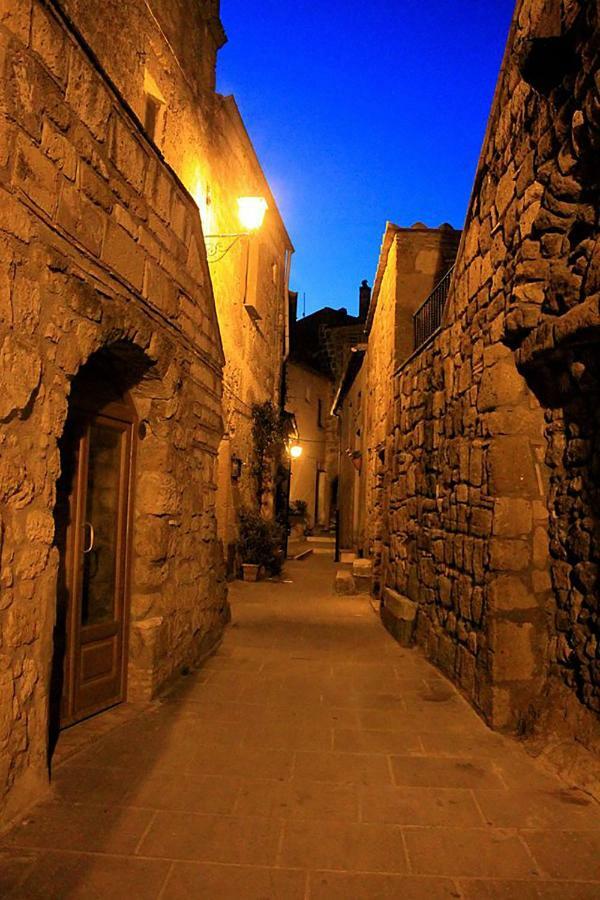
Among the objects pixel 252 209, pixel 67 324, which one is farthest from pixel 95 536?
pixel 252 209

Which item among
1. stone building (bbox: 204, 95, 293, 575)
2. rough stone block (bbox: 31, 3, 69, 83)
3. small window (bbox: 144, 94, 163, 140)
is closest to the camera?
rough stone block (bbox: 31, 3, 69, 83)

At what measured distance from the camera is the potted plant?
36.8 ft

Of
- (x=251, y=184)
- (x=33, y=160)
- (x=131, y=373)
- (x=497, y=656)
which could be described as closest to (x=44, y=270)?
(x=33, y=160)

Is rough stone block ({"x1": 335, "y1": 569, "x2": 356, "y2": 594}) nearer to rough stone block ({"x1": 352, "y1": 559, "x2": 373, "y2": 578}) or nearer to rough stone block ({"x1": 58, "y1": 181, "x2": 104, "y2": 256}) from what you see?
rough stone block ({"x1": 352, "y1": 559, "x2": 373, "y2": 578})

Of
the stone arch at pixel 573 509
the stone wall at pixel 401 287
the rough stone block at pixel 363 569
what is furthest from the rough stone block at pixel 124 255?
the rough stone block at pixel 363 569

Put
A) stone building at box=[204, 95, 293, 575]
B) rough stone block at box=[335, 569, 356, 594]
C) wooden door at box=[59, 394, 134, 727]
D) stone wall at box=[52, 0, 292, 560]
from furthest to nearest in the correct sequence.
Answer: rough stone block at box=[335, 569, 356, 594], stone building at box=[204, 95, 293, 575], stone wall at box=[52, 0, 292, 560], wooden door at box=[59, 394, 134, 727]

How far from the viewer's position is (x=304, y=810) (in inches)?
107

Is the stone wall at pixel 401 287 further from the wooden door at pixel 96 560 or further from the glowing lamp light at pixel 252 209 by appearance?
the wooden door at pixel 96 560

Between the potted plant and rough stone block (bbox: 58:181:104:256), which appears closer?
rough stone block (bbox: 58:181:104:256)

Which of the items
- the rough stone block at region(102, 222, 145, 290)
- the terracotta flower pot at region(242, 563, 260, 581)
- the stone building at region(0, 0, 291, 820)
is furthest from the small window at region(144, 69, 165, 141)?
the terracotta flower pot at region(242, 563, 260, 581)

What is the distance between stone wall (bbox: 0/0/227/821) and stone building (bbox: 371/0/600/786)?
211 centimetres

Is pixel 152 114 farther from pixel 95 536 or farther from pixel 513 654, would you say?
pixel 513 654

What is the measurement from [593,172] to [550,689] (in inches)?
113

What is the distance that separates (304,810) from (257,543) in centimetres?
854
